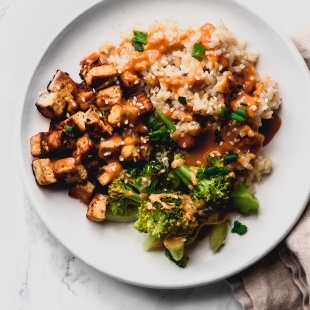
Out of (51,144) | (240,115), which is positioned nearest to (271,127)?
(240,115)

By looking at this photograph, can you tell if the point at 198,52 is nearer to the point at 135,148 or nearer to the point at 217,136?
the point at 217,136

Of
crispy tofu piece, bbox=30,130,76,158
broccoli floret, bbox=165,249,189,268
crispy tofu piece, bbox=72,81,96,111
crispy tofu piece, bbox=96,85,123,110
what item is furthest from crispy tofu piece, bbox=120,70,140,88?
broccoli floret, bbox=165,249,189,268

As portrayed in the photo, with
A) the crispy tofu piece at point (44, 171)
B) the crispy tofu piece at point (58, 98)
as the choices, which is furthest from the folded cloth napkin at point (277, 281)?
the crispy tofu piece at point (58, 98)

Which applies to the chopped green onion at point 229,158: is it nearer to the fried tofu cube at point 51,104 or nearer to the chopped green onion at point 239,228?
the chopped green onion at point 239,228

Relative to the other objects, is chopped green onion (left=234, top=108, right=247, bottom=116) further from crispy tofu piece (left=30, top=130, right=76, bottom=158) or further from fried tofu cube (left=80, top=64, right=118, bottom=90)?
crispy tofu piece (left=30, top=130, right=76, bottom=158)

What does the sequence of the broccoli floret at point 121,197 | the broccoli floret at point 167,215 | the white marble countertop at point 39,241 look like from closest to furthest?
the broccoli floret at point 167,215, the broccoli floret at point 121,197, the white marble countertop at point 39,241

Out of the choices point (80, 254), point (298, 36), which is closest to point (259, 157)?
point (298, 36)
